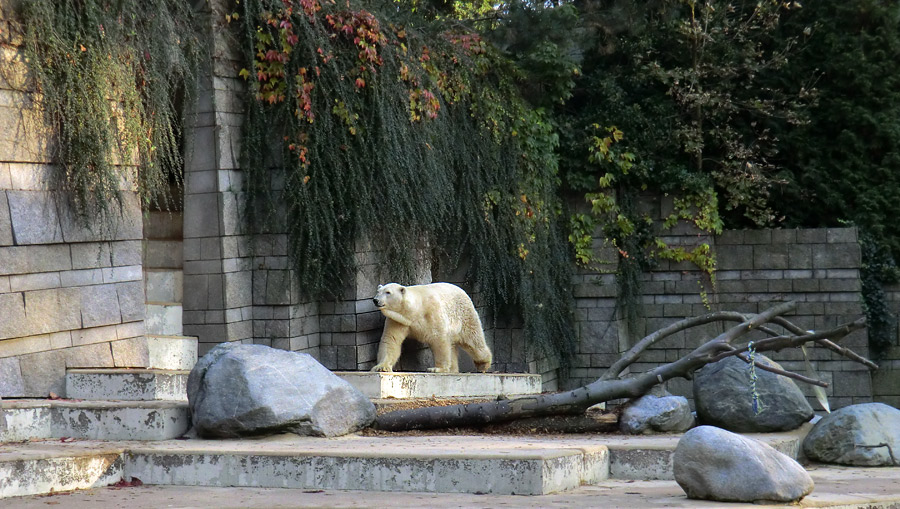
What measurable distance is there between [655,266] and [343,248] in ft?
19.2

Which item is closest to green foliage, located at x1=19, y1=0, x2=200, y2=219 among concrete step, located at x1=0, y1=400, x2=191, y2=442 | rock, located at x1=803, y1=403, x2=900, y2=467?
concrete step, located at x1=0, y1=400, x2=191, y2=442

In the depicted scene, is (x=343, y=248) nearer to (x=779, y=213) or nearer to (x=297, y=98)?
(x=297, y=98)

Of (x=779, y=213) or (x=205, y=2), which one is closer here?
(x=205, y=2)

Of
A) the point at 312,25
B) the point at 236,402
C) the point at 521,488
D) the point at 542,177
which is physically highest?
the point at 312,25

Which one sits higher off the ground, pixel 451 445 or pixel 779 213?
pixel 779 213

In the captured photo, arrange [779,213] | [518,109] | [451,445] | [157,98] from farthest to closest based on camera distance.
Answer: [779,213] < [518,109] < [157,98] < [451,445]

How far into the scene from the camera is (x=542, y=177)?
12.3m

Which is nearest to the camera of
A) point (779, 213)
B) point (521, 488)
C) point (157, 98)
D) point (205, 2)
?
point (521, 488)

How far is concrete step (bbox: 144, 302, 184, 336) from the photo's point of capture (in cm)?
857

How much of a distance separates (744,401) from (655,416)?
2.07 feet

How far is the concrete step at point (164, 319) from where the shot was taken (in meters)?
8.57

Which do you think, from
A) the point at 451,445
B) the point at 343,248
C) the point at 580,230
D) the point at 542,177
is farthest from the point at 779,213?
the point at 451,445

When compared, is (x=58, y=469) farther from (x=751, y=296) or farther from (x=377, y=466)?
(x=751, y=296)

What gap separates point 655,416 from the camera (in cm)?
652
